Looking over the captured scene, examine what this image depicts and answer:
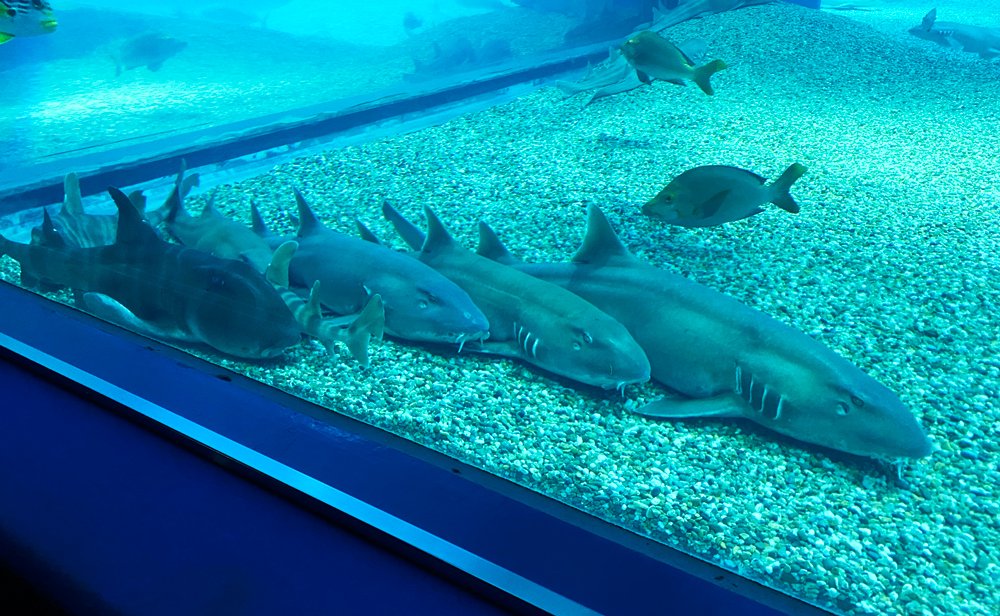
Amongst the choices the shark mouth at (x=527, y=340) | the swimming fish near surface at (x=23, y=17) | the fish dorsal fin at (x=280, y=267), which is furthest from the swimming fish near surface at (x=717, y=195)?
the swimming fish near surface at (x=23, y=17)

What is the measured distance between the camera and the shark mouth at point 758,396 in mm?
1682

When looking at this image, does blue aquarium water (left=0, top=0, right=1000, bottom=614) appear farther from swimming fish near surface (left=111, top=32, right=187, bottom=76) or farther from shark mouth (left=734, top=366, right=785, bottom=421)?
swimming fish near surface (left=111, top=32, right=187, bottom=76)

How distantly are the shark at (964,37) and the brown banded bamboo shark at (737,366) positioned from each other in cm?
747

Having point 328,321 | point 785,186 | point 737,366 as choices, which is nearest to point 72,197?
point 328,321

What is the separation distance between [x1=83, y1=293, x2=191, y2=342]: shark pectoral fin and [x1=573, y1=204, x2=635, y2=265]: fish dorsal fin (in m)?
1.44

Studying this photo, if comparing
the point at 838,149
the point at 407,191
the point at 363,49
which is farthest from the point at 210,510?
the point at 363,49

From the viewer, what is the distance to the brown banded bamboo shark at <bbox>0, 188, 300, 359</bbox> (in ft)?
6.18

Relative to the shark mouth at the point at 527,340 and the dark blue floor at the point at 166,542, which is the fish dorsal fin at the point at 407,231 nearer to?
the shark mouth at the point at 527,340

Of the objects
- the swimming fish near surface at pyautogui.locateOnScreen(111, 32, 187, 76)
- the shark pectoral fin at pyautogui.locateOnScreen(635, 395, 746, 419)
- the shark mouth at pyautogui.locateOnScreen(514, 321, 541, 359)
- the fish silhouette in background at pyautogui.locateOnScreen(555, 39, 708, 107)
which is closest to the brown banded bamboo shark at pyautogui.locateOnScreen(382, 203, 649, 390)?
the shark mouth at pyautogui.locateOnScreen(514, 321, 541, 359)

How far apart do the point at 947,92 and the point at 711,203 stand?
485cm

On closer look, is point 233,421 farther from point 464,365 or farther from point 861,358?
point 861,358

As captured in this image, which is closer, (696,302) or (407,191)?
(696,302)

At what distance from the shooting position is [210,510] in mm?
1116

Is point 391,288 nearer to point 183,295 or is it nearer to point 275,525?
point 183,295
